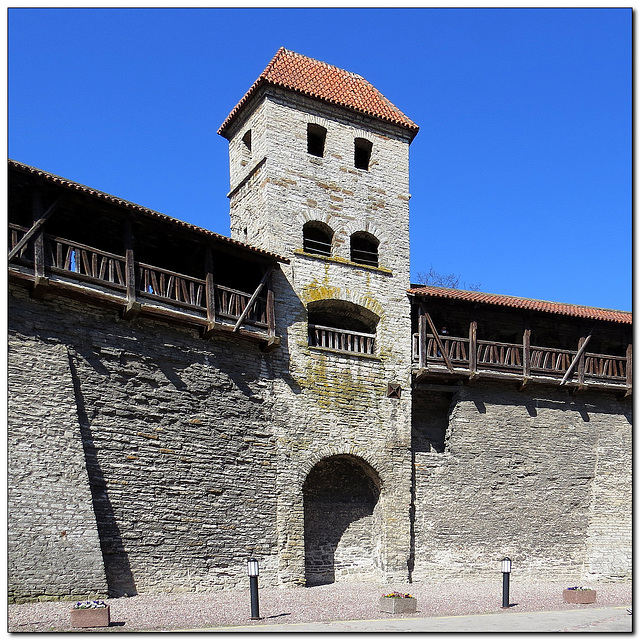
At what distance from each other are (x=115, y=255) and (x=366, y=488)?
8741mm

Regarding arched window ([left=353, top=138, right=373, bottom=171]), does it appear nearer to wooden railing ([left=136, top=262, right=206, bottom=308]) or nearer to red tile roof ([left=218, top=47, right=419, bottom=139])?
red tile roof ([left=218, top=47, right=419, bottom=139])

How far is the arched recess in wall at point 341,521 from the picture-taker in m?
19.6

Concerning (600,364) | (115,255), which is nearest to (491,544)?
(600,364)

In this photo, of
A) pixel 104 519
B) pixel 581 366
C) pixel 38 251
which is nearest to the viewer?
pixel 38 251

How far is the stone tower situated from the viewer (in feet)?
64.6

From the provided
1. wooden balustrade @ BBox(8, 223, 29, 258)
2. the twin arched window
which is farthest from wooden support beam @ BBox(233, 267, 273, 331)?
wooden balustrade @ BBox(8, 223, 29, 258)

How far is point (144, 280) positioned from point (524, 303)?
1086cm

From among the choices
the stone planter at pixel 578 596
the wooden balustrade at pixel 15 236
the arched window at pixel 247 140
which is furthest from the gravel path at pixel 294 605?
the arched window at pixel 247 140

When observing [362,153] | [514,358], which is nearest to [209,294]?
[362,153]

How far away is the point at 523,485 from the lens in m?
22.1

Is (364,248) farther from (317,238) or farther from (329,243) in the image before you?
(317,238)

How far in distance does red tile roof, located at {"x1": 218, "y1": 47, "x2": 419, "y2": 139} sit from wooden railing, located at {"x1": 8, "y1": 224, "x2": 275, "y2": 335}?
6122mm

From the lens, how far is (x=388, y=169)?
2325 cm

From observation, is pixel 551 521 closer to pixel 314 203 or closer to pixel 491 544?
pixel 491 544
